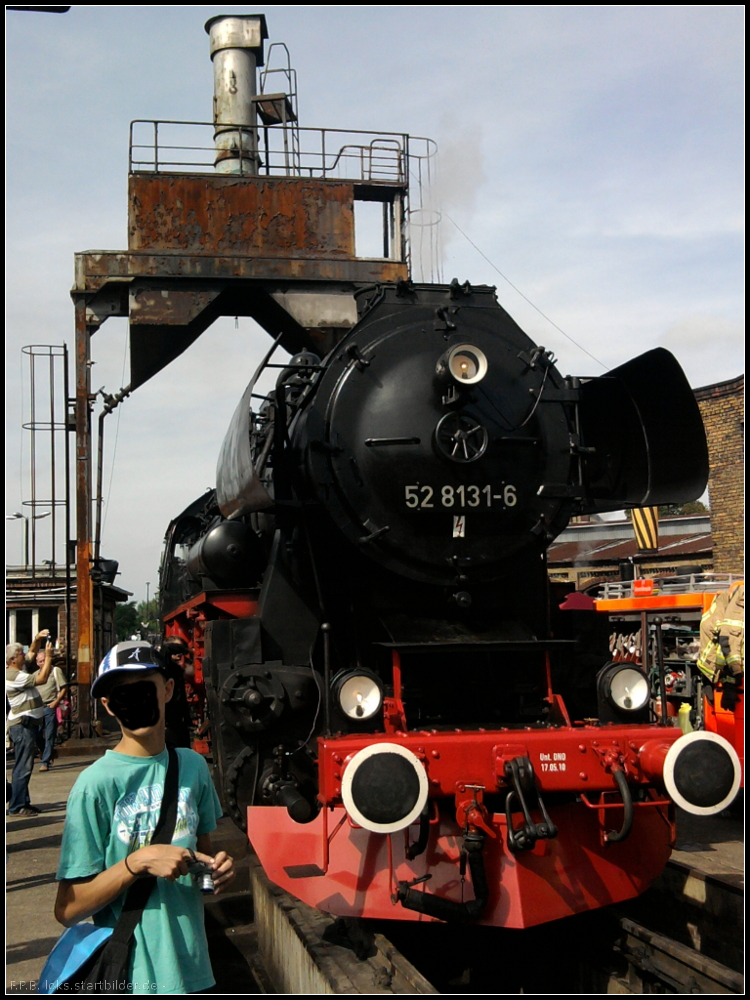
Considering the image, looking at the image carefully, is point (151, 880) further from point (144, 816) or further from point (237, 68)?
point (237, 68)

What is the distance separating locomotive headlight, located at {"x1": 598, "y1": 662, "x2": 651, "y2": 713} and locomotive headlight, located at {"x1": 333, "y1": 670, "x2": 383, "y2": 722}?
46.0 inches

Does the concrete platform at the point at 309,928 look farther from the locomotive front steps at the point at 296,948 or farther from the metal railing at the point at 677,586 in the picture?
the metal railing at the point at 677,586

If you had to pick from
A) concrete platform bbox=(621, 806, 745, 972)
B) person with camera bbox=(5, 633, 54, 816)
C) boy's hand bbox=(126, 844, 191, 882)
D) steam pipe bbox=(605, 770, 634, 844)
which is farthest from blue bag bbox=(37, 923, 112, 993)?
person with camera bbox=(5, 633, 54, 816)

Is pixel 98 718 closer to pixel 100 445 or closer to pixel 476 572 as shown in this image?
pixel 100 445

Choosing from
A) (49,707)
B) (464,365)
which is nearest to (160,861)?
(464,365)

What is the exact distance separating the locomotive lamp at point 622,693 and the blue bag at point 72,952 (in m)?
2.89

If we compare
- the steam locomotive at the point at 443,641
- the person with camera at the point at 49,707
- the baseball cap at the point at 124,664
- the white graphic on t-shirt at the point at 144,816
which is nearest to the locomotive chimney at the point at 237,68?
the person with camera at the point at 49,707

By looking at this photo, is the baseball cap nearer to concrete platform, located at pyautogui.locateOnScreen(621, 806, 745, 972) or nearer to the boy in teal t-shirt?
the boy in teal t-shirt

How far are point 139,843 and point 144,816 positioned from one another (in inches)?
2.7

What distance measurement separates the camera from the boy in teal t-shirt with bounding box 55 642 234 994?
234 centimetres

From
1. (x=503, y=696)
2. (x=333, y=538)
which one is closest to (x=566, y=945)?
(x=503, y=696)

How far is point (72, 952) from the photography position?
233 centimetres

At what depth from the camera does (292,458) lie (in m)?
4.89

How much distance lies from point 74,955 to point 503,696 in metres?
2.94
